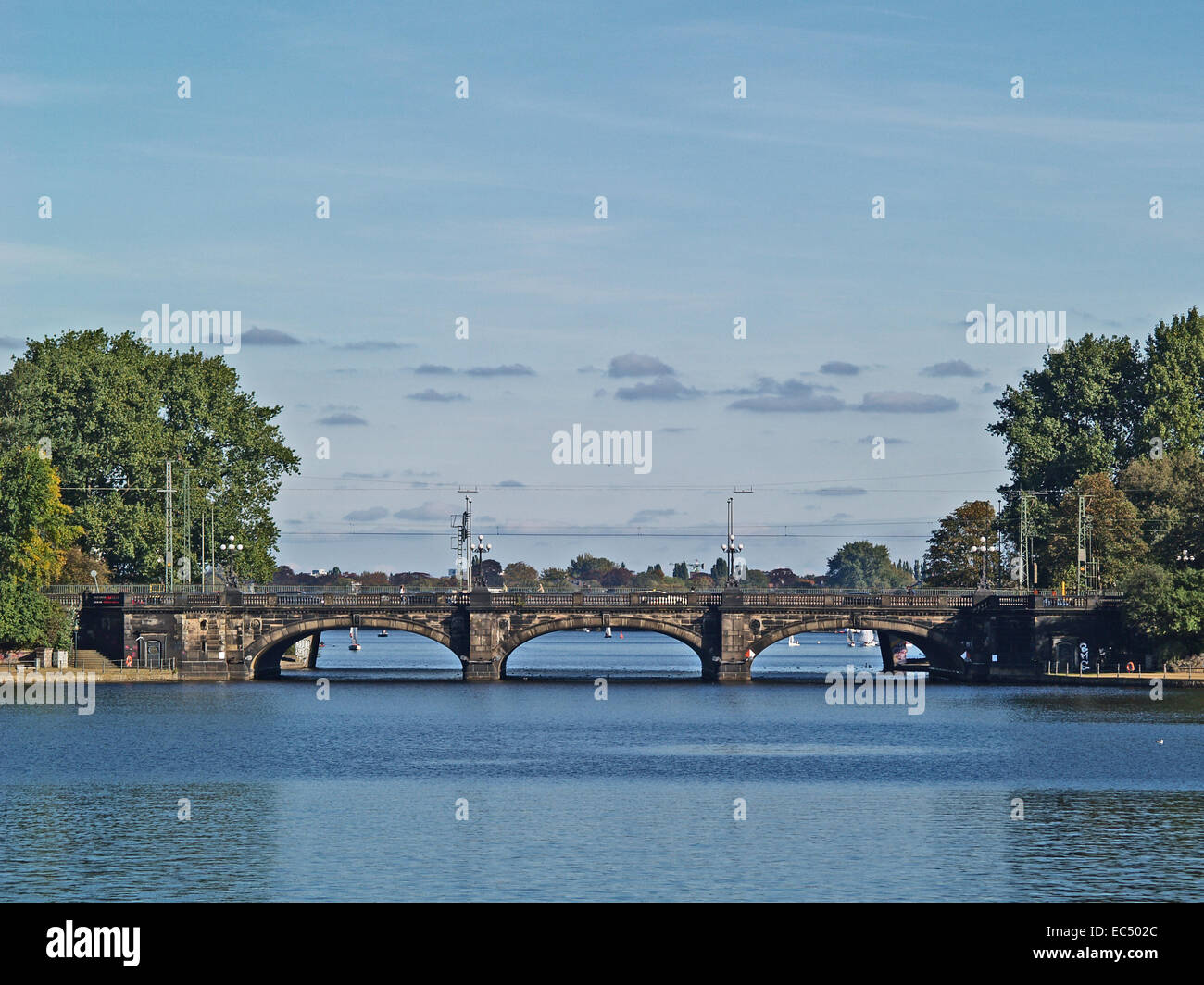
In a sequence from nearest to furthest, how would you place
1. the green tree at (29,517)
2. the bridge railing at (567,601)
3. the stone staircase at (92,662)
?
the green tree at (29,517) < the stone staircase at (92,662) < the bridge railing at (567,601)

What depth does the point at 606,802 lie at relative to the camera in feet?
186

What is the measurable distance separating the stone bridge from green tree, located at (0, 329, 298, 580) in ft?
30.7

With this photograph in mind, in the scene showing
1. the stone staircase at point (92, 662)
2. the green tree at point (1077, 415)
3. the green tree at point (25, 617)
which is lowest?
the stone staircase at point (92, 662)

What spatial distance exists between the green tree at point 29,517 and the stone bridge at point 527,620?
21.3 ft

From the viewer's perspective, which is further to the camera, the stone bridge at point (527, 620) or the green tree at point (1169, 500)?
the stone bridge at point (527, 620)

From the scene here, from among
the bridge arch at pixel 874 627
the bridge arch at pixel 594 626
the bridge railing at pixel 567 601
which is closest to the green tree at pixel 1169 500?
the bridge railing at pixel 567 601

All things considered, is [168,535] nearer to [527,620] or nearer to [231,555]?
[231,555]

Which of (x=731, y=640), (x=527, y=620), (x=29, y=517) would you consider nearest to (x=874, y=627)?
(x=731, y=640)

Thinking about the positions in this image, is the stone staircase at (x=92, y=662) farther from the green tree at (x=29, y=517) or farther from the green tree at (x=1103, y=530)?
the green tree at (x=1103, y=530)

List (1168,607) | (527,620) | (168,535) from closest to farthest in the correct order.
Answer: (1168,607) → (527,620) → (168,535)

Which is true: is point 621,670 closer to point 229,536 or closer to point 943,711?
point 229,536

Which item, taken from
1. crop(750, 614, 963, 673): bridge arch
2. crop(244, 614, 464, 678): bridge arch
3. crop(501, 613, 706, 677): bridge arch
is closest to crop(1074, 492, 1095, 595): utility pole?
crop(750, 614, 963, 673): bridge arch

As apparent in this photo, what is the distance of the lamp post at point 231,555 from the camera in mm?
126750

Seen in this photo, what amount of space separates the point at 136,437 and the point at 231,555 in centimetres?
1170
